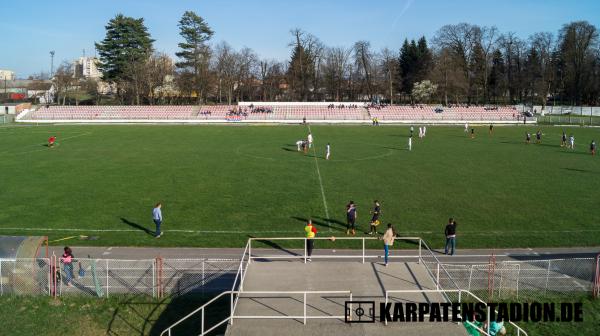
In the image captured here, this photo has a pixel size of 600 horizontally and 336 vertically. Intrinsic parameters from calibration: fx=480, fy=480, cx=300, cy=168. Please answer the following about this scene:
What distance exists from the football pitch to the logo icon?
32.1 ft

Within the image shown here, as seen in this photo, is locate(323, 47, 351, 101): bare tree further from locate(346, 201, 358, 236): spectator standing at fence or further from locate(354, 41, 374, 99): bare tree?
locate(346, 201, 358, 236): spectator standing at fence

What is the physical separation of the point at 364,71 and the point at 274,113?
39954 millimetres

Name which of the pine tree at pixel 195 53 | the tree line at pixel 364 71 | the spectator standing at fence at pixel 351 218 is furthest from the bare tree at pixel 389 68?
the spectator standing at fence at pixel 351 218

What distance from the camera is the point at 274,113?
88000mm

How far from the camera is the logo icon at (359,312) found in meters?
10.2

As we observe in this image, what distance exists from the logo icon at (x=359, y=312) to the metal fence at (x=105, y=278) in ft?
18.7

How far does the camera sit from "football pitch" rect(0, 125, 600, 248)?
21562 mm

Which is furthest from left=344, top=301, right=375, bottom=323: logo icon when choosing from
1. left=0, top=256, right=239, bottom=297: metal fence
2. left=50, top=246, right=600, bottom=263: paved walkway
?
left=50, top=246, right=600, bottom=263: paved walkway

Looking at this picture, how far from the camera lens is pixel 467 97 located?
11112 centimetres

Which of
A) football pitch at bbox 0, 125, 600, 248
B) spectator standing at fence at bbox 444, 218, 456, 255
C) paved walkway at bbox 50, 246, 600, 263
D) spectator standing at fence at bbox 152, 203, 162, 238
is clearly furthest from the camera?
football pitch at bbox 0, 125, 600, 248

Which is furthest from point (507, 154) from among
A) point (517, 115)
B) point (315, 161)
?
point (517, 115)

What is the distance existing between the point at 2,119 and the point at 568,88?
363 feet

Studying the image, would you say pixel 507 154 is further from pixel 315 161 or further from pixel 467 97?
pixel 467 97

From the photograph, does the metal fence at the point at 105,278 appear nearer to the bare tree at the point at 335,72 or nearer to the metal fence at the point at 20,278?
the metal fence at the point at 20,278
